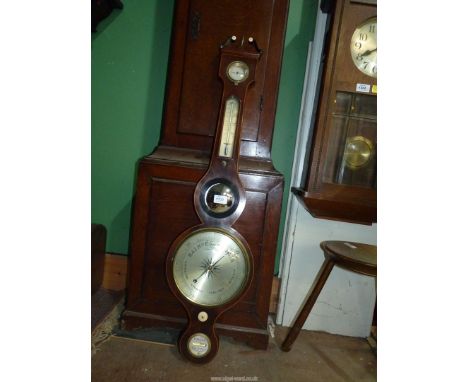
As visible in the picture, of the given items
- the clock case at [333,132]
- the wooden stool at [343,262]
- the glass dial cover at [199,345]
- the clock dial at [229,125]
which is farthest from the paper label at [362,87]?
the glass dial cover at [199,345]

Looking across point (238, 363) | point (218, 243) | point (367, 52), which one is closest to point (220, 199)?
point (218, 243)

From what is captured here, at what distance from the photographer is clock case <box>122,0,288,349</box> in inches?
49.7

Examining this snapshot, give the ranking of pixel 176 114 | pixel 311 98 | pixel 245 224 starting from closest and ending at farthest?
pixel 245 224 < pixel 176 114 < pixel 311 98

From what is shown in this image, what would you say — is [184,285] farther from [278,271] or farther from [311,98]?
[311,98]

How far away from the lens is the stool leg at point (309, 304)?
1274 millimetres

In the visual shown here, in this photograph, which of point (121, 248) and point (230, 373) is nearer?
point (230, 373)

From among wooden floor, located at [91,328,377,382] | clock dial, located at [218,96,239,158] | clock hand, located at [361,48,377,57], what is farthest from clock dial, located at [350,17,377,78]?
wooden floor, located at [91,328,377,382]

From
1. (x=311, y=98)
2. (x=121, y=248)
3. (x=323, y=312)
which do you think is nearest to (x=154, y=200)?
(x=121, y=248)

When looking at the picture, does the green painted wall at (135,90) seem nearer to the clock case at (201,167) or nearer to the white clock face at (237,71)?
the clock case at (201,167)

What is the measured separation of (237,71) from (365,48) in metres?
0.52

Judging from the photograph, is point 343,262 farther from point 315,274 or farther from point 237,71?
point 237,71

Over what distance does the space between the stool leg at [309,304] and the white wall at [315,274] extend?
22 centimetres

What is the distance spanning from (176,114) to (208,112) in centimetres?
14

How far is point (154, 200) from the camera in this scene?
4.20 feet
